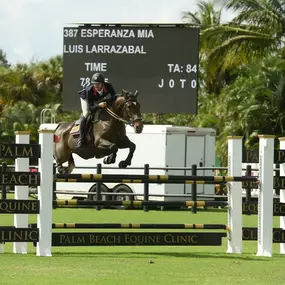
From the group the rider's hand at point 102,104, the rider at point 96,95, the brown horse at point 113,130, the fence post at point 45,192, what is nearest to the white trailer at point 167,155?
the brown horse at point 113,130

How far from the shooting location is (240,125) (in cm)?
3906

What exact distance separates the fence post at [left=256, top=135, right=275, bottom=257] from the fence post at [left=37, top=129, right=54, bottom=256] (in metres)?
2.88

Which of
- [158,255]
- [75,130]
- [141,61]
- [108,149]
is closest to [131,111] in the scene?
[108,149]

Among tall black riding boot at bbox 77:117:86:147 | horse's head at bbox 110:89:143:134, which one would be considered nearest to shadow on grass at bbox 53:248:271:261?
horse's head at bbox 110:89:143:134

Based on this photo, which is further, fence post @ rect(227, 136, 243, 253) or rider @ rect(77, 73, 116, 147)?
rider @ rect(77, 73, 116, 147)

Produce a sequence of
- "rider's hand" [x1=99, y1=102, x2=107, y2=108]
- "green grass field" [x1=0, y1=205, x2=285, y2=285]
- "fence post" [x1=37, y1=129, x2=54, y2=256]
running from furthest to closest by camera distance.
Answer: "rider's hand" [x1=99, y1=102, x2=107, y2=108], "fence post" [x1=37, y1=129, x2=54, y2=256], "green grass field" [x1=0, y1=205, x2=285, y2=285]

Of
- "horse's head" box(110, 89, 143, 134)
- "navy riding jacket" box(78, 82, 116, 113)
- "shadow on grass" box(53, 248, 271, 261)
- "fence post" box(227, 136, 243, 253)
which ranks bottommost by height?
"shadow on grass" box(53, 248, 271, 261)

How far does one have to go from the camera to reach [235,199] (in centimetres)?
1462

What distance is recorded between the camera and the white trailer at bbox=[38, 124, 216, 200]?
3041cm

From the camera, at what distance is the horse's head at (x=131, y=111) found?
683 inches

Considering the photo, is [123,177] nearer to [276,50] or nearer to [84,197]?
[84,197]

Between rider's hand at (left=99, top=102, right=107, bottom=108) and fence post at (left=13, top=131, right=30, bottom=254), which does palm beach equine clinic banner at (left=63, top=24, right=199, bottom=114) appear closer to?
rider's hand at (left=99, top=102, right=107, bottom=108)

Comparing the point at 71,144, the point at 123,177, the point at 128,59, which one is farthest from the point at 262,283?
the point at 128,59

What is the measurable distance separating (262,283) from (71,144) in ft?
28.6
